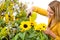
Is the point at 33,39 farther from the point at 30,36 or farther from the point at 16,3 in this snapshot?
the point at 16,3

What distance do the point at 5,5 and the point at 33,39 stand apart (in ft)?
0.91

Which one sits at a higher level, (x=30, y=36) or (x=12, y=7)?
(x=12, y=7)

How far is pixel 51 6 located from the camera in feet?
4.40

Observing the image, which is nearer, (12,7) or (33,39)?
(33,39)

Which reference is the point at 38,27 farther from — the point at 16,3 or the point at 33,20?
the point at 16,3

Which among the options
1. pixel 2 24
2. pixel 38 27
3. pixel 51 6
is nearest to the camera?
pixel 38 27

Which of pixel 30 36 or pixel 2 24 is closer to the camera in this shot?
pixel 30 36

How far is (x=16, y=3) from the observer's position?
3.69 feet

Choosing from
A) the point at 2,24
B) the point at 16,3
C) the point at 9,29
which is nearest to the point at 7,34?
the point at 9,29

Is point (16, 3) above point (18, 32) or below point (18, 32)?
above

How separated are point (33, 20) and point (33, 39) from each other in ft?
0.34

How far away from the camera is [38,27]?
855 mm

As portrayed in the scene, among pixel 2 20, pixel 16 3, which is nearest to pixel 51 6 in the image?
pixel 16 3

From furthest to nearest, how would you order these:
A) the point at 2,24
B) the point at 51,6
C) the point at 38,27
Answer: the point at 51,6
the point at 2,24
the point at 38,27
